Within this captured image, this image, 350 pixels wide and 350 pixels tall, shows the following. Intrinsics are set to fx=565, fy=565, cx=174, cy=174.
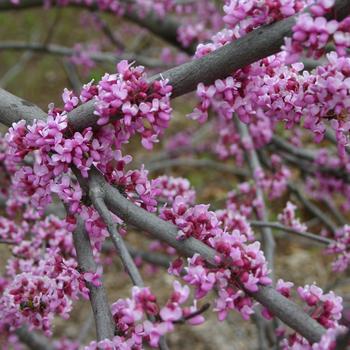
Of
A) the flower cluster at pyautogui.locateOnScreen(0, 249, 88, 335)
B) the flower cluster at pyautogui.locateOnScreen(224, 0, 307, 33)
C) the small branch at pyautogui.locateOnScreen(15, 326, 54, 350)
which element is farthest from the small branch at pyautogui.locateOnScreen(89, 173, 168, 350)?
the small branch at pyautogui.locateOnScreen(15, 326, 54, 350)

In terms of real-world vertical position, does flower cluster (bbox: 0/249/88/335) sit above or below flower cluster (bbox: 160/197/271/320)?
above

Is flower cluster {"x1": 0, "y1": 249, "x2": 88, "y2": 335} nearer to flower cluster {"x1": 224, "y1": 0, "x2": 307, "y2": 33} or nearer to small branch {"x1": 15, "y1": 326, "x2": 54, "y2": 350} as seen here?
flower cluster {"x1": 224, "y1": 0, "x2": 307, "y2": 33}

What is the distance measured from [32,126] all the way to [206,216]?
0.59 meters

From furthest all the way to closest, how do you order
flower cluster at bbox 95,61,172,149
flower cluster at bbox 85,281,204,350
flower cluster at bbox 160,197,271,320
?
flower cluster at bbox 95,61,172,149 → flower cluster at bbox 160,197,271,320 → flower cluster at bbox 85,281,204,350

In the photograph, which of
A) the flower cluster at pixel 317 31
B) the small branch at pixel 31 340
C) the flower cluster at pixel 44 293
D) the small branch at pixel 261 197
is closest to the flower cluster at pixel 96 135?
the flower cluster at pixel 44 293

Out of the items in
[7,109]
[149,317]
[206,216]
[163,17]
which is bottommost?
[149,317]

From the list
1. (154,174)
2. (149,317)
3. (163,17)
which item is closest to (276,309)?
(149,317)

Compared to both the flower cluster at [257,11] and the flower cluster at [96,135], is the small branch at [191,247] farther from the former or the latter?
the flower cluster at [257,11]

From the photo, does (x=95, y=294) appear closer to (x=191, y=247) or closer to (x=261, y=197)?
(x=191, y=247)

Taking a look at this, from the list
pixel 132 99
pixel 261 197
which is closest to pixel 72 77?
pixel 261 197

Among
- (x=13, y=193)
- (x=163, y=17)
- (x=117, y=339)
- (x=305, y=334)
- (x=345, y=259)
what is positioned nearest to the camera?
(x=305, y=334)

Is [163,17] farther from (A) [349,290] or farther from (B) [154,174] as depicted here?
(A) [349,290]

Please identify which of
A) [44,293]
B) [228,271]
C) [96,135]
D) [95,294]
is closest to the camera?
[228,271]

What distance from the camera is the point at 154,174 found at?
5.94 m
